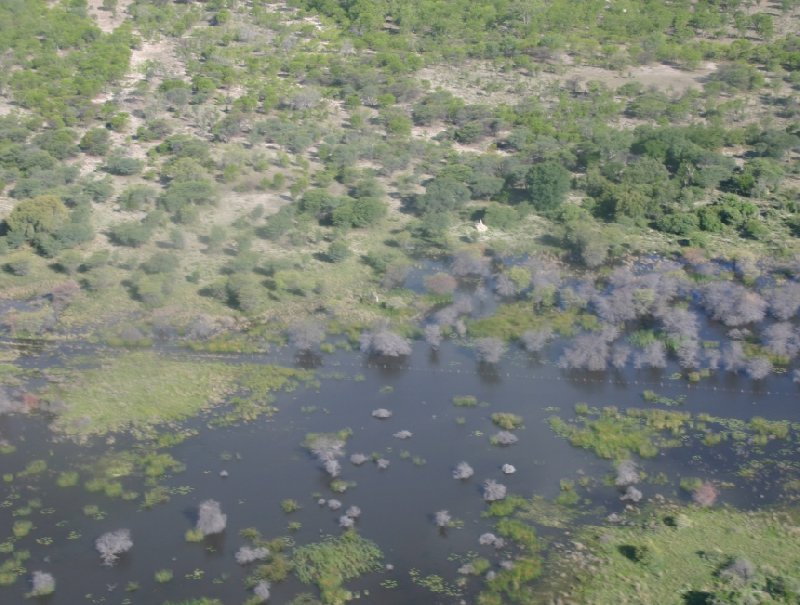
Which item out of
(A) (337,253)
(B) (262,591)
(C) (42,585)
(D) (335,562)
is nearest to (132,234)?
(A) (337,253)

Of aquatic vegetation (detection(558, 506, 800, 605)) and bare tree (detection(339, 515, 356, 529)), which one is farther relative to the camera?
bare tree (detection(339, 515, 356, 529))

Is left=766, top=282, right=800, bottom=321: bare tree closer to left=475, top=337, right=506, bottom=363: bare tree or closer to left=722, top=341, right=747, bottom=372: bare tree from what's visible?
left=722, top=341, right=747, bottom=372: bare tree

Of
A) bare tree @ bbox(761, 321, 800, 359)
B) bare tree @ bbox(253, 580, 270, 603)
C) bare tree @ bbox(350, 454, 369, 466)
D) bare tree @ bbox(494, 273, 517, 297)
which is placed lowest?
bare tree @ bbox(253, 580, 270, 603)

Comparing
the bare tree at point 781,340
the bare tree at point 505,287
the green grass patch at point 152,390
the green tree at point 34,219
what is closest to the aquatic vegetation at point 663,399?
the bare tree at point 781,340

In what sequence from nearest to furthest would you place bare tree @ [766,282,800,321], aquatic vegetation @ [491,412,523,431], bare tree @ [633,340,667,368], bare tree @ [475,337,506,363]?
aquatic vegetation @ [491,412,523,431], bare tree @ [475,337,506,363], bare tree @ [633,340,667,368], bare tree @ [766,282,800,321]

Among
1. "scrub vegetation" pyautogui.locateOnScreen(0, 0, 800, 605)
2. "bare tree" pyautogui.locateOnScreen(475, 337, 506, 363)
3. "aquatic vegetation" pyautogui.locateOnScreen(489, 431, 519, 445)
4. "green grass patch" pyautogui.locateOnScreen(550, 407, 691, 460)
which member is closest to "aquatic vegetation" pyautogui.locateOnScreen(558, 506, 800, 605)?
"scrub vegetation" pyautogui.locateOnScreen(0, 0, 800, 605)

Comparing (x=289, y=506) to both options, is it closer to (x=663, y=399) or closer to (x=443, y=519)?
(x=443, y=519)
